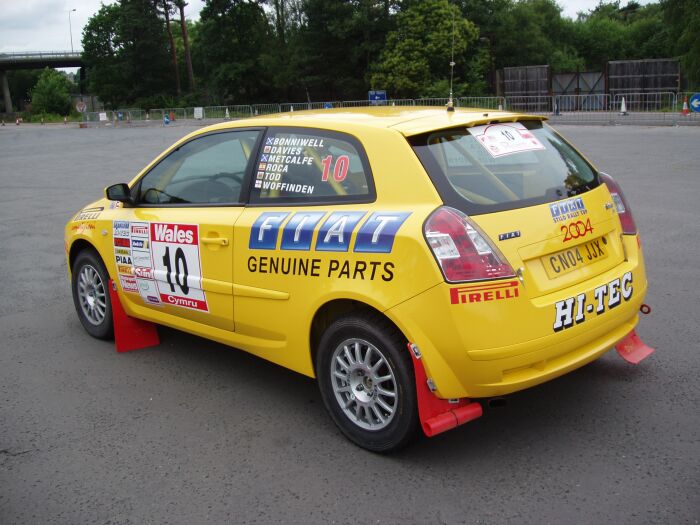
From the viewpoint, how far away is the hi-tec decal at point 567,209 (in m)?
3.70

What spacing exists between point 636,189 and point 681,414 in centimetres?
819

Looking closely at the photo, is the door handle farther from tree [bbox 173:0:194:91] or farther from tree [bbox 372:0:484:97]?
tree [bbox 173:0:194:91]

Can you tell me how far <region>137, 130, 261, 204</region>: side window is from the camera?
447cm

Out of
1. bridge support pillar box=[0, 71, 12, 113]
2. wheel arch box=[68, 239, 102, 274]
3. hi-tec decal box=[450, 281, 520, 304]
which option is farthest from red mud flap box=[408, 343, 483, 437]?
bridge support pillar box=[0, 71, 12, 113]

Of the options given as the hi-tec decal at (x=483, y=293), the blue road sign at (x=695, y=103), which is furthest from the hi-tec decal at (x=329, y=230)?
the blue road sign at (x=695, y=103)

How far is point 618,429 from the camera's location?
12.6 ft

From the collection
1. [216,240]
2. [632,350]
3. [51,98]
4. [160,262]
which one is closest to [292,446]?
[216,240]

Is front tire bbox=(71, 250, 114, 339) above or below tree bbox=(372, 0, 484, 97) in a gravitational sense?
below

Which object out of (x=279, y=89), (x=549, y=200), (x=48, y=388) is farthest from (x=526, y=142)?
(x=279, y=89)

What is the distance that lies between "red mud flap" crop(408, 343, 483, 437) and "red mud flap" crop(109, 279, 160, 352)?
2755 mm

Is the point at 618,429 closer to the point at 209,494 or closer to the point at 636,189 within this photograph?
the point at 209,494

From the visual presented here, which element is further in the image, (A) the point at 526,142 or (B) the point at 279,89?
(B) the point at 279,89

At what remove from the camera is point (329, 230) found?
12.3ft

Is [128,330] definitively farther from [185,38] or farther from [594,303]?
[185,38]
